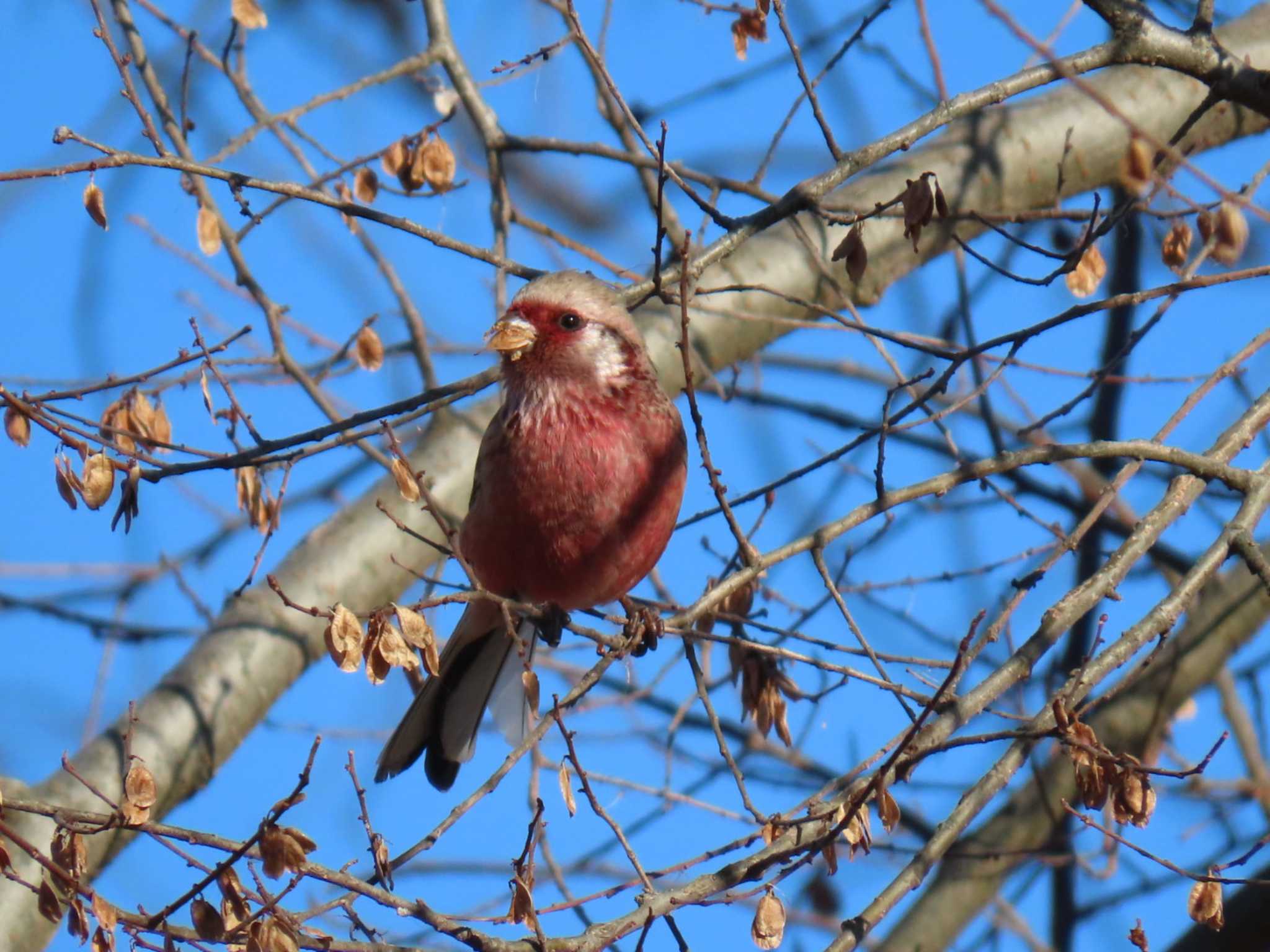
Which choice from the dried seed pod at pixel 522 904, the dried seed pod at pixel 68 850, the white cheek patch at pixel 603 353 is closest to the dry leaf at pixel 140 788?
the dried seed pod at pixel 68 850

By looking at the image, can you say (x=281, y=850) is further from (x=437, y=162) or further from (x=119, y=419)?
(x=437, y=162)

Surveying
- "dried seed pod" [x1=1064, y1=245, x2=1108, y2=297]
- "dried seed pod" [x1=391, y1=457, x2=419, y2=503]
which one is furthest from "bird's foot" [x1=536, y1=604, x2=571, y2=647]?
"dried seed pod" [x1=1064, y1=245, x2=1108, y2=297]

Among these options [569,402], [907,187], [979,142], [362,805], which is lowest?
[362,805]

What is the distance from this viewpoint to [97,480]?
3.67m

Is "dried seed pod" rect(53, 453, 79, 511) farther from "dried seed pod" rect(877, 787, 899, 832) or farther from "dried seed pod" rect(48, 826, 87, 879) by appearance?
"dried seed pod" rect(877, 787, 899, 832)

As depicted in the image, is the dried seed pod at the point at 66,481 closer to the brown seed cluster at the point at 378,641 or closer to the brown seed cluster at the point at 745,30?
the brown seed cluster at the point at 378,641

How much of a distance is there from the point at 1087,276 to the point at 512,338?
5.62 feet

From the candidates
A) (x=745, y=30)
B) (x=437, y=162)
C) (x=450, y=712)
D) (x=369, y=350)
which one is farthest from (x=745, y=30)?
(x=450, y=712)

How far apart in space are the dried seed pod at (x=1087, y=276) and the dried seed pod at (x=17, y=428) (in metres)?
2.81

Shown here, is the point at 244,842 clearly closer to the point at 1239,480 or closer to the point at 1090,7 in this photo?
the point at 1239,480

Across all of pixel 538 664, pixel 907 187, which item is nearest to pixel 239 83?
pixel 538 664

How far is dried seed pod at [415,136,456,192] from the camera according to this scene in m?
5.22

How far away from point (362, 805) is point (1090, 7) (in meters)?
2.72

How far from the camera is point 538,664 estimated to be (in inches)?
261
